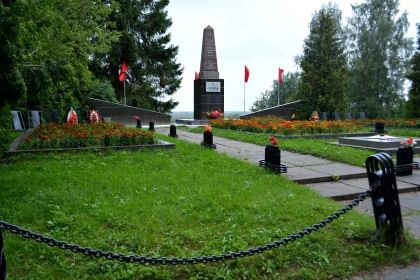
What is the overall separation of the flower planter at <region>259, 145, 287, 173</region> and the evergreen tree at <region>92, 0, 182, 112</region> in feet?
88.5

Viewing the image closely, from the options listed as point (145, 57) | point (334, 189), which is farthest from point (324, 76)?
point (334, 189)

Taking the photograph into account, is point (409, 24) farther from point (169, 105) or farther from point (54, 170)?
point (54, 170)

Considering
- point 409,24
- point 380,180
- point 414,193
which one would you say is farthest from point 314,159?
point 409,24

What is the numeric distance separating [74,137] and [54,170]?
2.78 metres

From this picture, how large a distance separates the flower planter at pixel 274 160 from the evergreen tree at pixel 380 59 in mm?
28118

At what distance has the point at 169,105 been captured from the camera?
37812 millimetres

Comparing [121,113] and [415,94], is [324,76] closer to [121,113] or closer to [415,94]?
[415,94]

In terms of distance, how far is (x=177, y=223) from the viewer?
4.60 metres

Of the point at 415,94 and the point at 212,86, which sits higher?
the point at 212,86

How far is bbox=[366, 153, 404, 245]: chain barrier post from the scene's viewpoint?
4.07m

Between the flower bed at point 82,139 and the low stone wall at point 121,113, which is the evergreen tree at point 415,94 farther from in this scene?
the flower bed at point 82,139

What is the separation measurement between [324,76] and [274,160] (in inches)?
834

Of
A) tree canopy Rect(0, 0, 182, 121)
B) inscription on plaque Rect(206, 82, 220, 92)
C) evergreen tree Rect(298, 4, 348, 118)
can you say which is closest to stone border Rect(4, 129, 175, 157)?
tree canopy Rect(0, 0, 182, 121)

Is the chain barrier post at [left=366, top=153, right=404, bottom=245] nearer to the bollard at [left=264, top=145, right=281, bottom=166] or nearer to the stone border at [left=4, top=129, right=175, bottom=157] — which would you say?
the bollard at [left=264, top=145, right=281, bottom=166]
